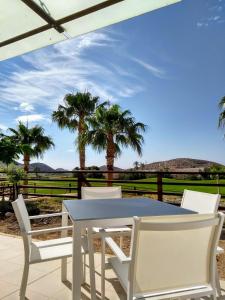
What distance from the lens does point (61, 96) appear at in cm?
1557

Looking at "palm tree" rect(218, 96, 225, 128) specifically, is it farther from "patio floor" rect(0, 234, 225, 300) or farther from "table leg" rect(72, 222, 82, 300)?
"table leg" rect(72, 222, 82, 300)

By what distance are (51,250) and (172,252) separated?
3.85 ft

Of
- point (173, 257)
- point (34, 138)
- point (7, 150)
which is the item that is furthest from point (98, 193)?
point (34, 138)

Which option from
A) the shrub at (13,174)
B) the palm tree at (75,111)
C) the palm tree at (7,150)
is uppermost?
the palm tree at (75,111)

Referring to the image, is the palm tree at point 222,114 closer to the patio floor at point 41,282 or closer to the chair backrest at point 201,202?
the chair backrest at point 201,202

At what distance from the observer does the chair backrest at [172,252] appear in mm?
1312

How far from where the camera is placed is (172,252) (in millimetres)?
1368

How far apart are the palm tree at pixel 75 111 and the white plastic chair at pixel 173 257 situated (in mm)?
13220

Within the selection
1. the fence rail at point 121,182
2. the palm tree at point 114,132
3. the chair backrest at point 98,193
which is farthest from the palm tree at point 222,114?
the chair backrest at point 98,193

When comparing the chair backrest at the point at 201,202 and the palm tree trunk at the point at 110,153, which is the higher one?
the palm tree trunk at the point at 110,153

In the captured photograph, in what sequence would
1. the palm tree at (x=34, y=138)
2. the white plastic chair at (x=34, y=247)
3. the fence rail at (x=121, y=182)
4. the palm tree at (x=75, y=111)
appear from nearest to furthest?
the white plastic chair at (x=34, y=247)
the fence rail at (x=121, y=182)
the palm tree at (x=34, y=138)
the palm tree at (x=75, y=111)

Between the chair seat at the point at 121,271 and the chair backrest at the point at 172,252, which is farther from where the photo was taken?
the chair seat at the point at 121,271

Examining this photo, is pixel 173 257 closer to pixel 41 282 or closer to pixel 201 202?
pixel 201 202

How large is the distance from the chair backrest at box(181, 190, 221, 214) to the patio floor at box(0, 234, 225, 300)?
68 centimetres
